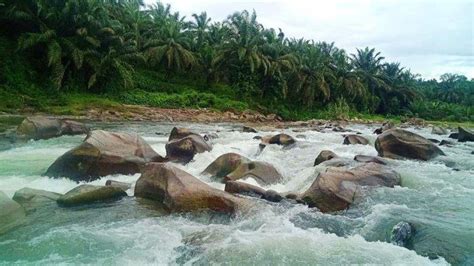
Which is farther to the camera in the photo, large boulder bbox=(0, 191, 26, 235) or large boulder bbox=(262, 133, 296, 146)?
large boulder bbox=(262, 133, 296, 146)

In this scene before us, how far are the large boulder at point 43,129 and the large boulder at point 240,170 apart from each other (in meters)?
8.69

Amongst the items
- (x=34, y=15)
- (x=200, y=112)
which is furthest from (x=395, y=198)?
(x=34, y=15)

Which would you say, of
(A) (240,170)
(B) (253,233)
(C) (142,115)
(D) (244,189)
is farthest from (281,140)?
(C) (142,115)

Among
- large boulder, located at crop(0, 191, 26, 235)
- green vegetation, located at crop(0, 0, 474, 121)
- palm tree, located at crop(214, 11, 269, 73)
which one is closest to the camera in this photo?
large boulder, located at crop(0, 191, 26, 235)

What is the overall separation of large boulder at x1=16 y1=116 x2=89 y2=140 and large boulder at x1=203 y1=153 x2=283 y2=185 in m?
8.69

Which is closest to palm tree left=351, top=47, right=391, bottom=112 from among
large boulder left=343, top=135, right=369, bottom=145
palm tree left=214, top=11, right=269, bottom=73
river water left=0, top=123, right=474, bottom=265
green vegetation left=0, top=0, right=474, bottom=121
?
green vegetation left=0, top=0, right=474, bottom=121

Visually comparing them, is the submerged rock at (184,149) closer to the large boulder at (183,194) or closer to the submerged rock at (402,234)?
the large boulder at (183,194)

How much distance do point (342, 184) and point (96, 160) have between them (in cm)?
637

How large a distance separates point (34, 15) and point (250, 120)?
19.1 metres

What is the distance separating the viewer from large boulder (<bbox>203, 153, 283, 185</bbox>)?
35.7 ft

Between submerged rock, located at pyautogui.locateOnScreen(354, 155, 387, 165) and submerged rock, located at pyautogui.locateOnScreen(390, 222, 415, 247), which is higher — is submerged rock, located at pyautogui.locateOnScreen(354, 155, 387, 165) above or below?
above

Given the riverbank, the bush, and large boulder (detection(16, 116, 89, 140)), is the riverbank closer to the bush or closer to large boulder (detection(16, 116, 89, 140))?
the bush

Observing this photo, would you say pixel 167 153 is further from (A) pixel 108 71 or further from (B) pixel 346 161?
(A) pixel 108 71

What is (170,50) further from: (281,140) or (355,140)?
(355,140)
